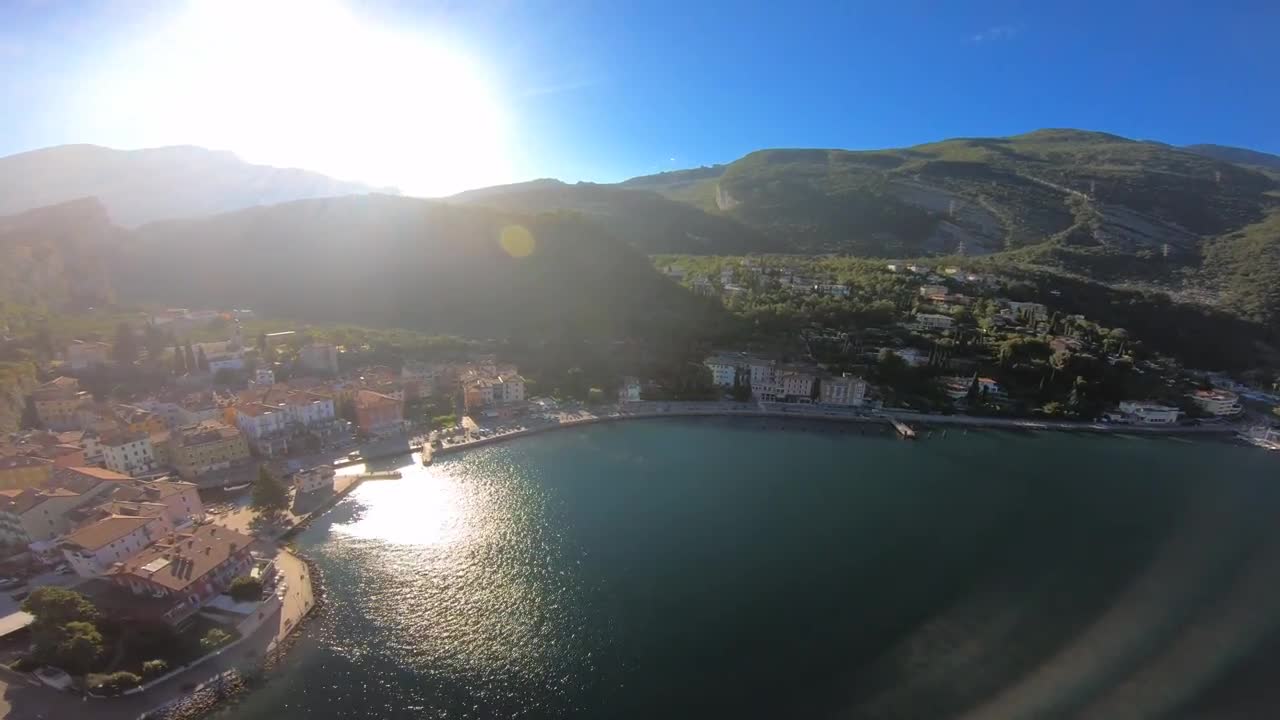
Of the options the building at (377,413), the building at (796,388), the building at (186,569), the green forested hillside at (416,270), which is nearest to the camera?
the building at (186,569)

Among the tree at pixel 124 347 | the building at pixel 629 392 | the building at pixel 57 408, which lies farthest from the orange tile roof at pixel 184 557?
the tree at pixel 124 347

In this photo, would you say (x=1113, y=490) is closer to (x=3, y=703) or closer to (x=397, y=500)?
(x=397, y=500)

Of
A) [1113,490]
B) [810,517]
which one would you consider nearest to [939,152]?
[1113,490]

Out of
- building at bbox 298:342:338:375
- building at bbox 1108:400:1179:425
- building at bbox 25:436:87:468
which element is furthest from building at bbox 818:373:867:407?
building at bbox 25:436:87:468

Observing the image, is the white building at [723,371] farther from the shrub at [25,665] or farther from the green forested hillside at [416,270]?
the shrub at [25,665]

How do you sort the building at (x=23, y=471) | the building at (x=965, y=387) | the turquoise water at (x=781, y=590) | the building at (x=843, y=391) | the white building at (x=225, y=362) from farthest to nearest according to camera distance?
the building at (x=965, y=387) < the building at (x=843, y=391) < the white building at (x=225, y=362) < the building at (x=23, y=471) < the turquoise water at (x=781, y=590)

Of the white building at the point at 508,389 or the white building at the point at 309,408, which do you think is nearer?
the white building at the point at 309,408
